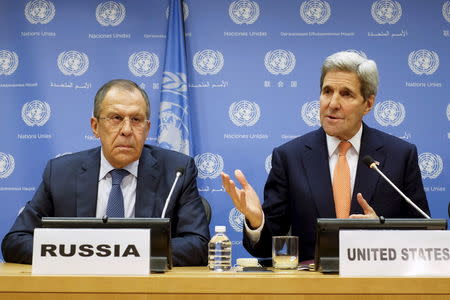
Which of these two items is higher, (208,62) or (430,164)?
(208,62)

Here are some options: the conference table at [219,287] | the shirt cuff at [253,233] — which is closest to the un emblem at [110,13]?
the shirt cuff at [253,233]

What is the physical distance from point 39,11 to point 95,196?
2.09 m

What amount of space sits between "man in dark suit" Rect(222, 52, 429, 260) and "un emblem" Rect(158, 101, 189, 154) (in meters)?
1.13

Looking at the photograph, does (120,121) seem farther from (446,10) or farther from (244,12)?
(446,10)

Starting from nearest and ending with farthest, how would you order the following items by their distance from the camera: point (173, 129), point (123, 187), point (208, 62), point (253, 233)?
point (253, 233), point (123, 187), point (173, 129), point (208, 62)

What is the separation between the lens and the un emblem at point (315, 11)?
4637 millimetres

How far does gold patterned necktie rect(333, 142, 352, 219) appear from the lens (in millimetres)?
3174

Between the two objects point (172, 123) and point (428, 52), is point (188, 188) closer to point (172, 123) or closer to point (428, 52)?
point (172, 123)

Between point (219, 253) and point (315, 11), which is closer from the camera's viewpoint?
point (219, 253)

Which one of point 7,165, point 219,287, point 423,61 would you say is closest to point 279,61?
point 423,61

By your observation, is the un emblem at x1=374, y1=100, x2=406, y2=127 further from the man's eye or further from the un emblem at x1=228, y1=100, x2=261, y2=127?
the man's eye

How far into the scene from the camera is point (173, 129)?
14.4 feet

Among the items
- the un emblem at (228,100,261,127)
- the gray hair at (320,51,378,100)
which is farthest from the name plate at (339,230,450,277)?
the un emblem at (228,100,261,127)

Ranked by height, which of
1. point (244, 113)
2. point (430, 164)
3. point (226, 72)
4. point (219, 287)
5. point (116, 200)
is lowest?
point (219, 287)
